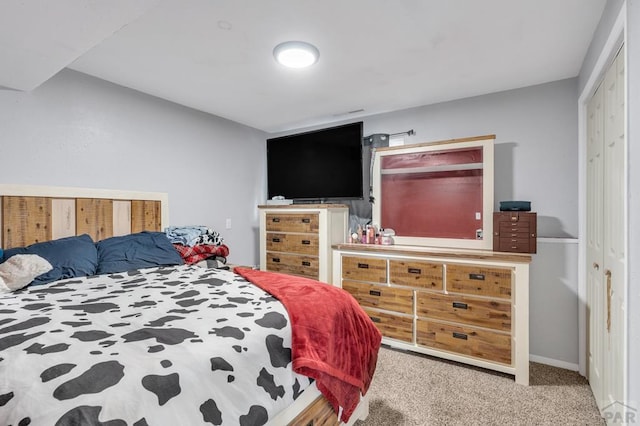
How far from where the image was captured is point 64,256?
2041 mm

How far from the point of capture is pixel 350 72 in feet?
8.04

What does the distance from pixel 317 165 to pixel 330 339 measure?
2.41 metres

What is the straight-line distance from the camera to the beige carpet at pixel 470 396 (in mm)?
1890

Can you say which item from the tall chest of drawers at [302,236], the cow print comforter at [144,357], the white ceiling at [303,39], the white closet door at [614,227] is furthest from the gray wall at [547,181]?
the cow print comforter at [144,357]

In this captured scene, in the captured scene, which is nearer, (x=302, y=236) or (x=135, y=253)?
(x=135, y=253)

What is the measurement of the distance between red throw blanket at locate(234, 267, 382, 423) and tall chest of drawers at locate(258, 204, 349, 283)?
1.30 metres

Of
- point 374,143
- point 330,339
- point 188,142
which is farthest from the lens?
point 374,143

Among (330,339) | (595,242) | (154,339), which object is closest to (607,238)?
(595,242)

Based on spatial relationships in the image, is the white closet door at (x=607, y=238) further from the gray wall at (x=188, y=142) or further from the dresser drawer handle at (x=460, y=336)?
the dresser drawer handle at (x=460, y=336)

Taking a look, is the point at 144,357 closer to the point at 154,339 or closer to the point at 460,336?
the point at 154,339

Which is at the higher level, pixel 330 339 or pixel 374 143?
pixel 374 143

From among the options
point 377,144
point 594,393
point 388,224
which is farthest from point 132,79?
point 594,393

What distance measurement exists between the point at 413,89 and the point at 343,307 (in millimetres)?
2102

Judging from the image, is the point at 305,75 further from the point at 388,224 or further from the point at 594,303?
the point at 594,303
